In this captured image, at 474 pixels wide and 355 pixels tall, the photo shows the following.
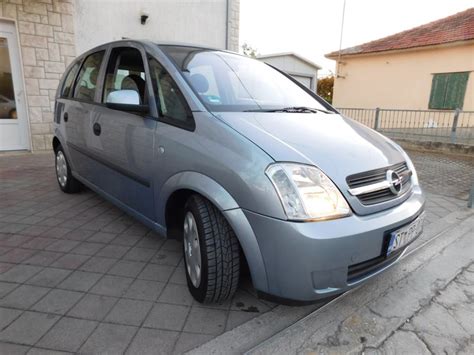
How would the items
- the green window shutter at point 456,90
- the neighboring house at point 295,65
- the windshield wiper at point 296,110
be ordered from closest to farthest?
1. the windshield wiper at point 296,110
2. the green window shutter at point 456,90
3. the neighboring house at point 295,65

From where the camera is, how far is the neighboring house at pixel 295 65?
12789 mm

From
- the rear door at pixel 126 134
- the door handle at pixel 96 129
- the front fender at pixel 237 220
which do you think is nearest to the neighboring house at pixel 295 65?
the rear door at pixel 126 134

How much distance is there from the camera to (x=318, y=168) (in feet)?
5.33

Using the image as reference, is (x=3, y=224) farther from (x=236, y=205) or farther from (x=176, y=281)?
(x=236, y=205)

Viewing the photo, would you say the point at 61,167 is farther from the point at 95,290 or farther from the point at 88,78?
the point at 95,290

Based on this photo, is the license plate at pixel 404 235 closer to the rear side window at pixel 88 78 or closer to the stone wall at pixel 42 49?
the rear side window at pixel 88 78

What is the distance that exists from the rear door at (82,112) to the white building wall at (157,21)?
3.34 meters

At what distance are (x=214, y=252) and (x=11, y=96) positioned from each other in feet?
21.7

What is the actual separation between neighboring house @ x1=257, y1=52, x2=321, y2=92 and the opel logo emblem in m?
11.3

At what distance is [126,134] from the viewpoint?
A: 2467mm

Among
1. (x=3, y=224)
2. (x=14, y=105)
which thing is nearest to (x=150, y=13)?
(x=14, y=105)

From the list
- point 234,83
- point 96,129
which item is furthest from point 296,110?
point 96,129

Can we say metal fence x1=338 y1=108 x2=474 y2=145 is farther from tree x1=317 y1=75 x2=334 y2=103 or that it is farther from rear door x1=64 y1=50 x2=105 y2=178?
tree x1=317 y1=75 x2=334 y2=103

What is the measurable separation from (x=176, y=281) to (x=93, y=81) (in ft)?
6.88
